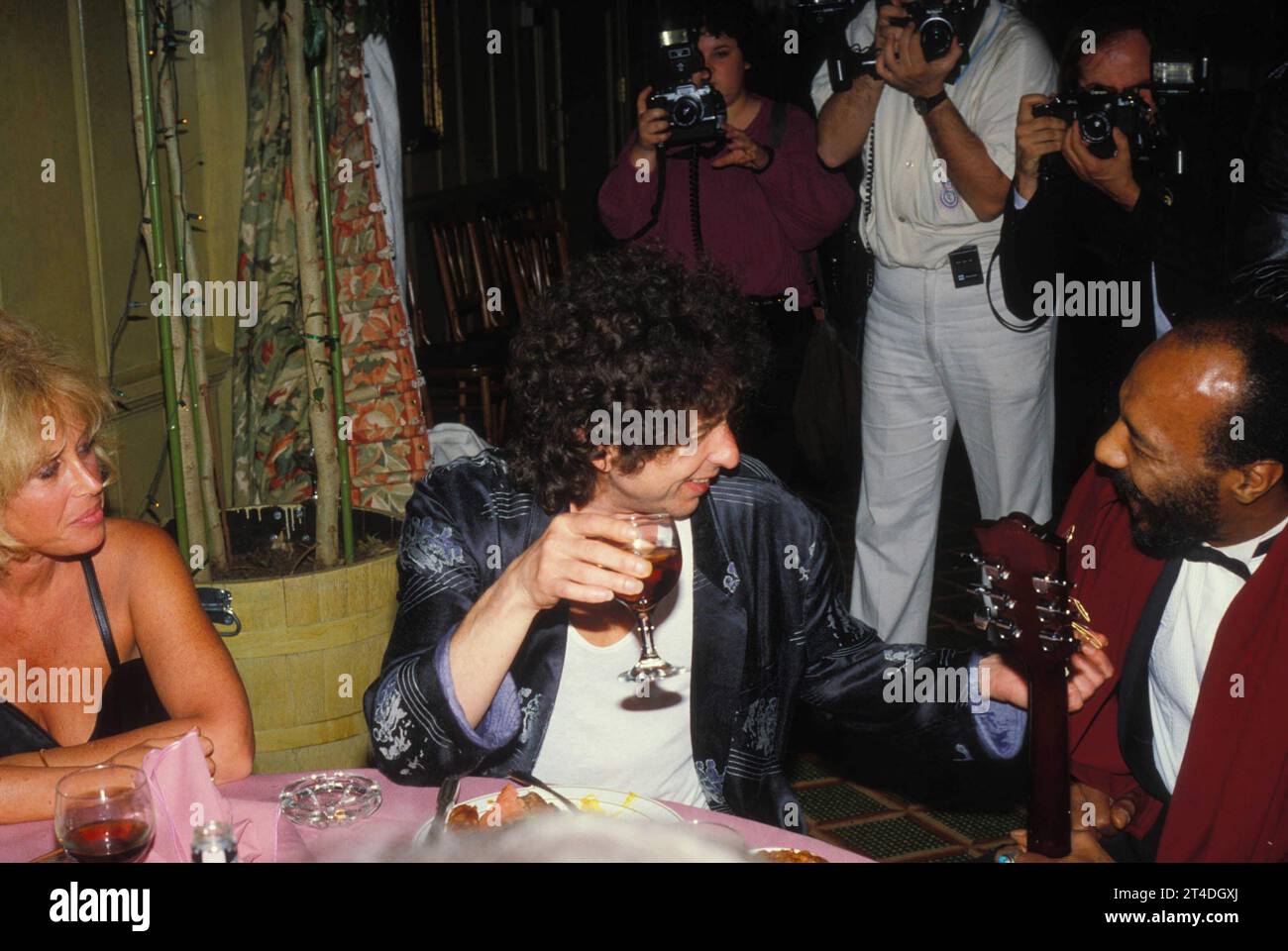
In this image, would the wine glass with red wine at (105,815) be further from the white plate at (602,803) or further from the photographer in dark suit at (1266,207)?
the photographer in dark suit at (1266,207)

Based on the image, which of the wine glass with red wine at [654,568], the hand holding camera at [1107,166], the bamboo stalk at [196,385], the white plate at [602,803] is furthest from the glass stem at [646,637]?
the hand holding camera at [1107,166]

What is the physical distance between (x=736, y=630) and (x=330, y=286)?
1.33 meters

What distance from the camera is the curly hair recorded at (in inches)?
68.0

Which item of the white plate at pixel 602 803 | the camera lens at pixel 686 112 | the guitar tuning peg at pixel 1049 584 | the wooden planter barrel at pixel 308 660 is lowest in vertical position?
the wooden planter barrel at pixel 308 660

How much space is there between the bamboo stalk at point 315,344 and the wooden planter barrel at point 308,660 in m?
0.21

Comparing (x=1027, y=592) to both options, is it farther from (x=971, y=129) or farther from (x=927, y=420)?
(x=971, y=129)

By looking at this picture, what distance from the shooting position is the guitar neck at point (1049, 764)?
5.05 ft

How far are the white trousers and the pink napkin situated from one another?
217 centimetres

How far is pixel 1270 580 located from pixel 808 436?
6.06ft

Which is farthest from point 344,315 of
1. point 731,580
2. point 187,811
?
point 187,811

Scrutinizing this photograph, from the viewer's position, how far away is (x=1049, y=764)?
1.56m

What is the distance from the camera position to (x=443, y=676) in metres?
1.53

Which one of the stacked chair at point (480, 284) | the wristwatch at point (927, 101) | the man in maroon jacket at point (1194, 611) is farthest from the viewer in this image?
the stacked chair at point (480, 284)
